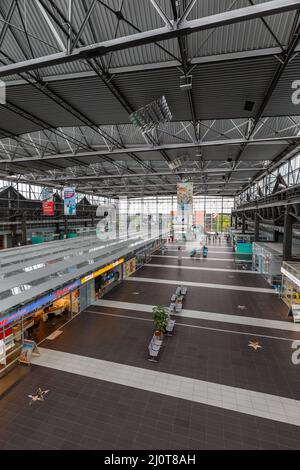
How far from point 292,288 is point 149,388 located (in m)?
11.2

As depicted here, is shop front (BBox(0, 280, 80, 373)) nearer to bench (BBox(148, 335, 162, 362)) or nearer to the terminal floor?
the terminal floor

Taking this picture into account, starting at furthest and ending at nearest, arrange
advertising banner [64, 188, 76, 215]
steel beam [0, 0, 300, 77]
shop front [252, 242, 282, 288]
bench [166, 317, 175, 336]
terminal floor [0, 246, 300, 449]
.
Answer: advertising banner [64, 188, 76, 215]
shop front [252, 242, 282, 288]
bench [166, 317, 175, 336]
terminal floor [0, 246, 300, 449]
steel beam [0, 0, 300, 77]

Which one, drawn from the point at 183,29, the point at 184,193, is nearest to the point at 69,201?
the point at 184,193

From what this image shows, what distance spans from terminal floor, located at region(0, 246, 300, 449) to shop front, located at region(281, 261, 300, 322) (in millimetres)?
914

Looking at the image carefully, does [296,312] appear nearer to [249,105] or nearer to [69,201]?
[249,105]

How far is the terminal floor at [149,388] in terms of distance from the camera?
5.74 meters

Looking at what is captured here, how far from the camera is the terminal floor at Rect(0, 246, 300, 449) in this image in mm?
5742

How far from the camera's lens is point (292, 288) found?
14.3m

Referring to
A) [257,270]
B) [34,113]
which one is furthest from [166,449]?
[257,270]

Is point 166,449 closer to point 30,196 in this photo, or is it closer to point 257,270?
point 257,270

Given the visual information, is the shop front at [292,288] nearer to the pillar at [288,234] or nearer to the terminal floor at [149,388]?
the terminal floor at [149,388]

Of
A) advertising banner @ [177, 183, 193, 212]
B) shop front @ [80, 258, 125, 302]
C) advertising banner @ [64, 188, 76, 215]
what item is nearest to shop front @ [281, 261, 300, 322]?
advertising banner @ [177, 183, 193, 212]

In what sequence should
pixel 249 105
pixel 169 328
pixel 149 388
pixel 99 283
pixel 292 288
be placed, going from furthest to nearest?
1. pixel 99 283
2. pixel 292 288
3. pixel 169 328
4. pixel 249 105
5. pixel 149 388

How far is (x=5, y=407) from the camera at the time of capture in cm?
659
